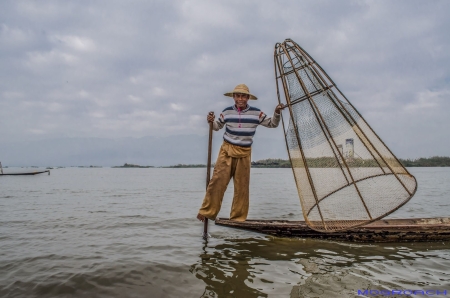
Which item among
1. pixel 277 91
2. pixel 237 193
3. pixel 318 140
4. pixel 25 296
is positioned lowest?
pixel 25 296

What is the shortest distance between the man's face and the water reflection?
2364mm

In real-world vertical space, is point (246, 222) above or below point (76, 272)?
above

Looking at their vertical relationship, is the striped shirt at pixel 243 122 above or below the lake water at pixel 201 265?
above

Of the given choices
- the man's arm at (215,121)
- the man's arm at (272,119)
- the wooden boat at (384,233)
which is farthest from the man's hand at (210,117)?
the wooden boat at (384,233)

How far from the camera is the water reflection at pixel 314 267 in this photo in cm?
370

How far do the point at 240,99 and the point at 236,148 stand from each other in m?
0.80

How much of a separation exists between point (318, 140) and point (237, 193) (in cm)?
160

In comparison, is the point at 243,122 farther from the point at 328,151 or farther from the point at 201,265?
the point at 201,265

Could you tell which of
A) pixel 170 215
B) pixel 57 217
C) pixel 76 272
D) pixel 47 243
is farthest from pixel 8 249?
pixel 170 215

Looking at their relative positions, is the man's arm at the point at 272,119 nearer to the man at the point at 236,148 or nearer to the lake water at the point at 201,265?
the man at the point at 236,148

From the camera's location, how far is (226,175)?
534cm

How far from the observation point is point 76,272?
13.5 feet

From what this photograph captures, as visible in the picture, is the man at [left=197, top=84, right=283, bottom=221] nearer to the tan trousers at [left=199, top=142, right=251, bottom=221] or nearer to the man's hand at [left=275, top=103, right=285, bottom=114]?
the tan trousers at [left=199, top=142, right=251, bottom=221]

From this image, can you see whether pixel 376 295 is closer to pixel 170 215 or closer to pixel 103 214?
pixel 170 215
